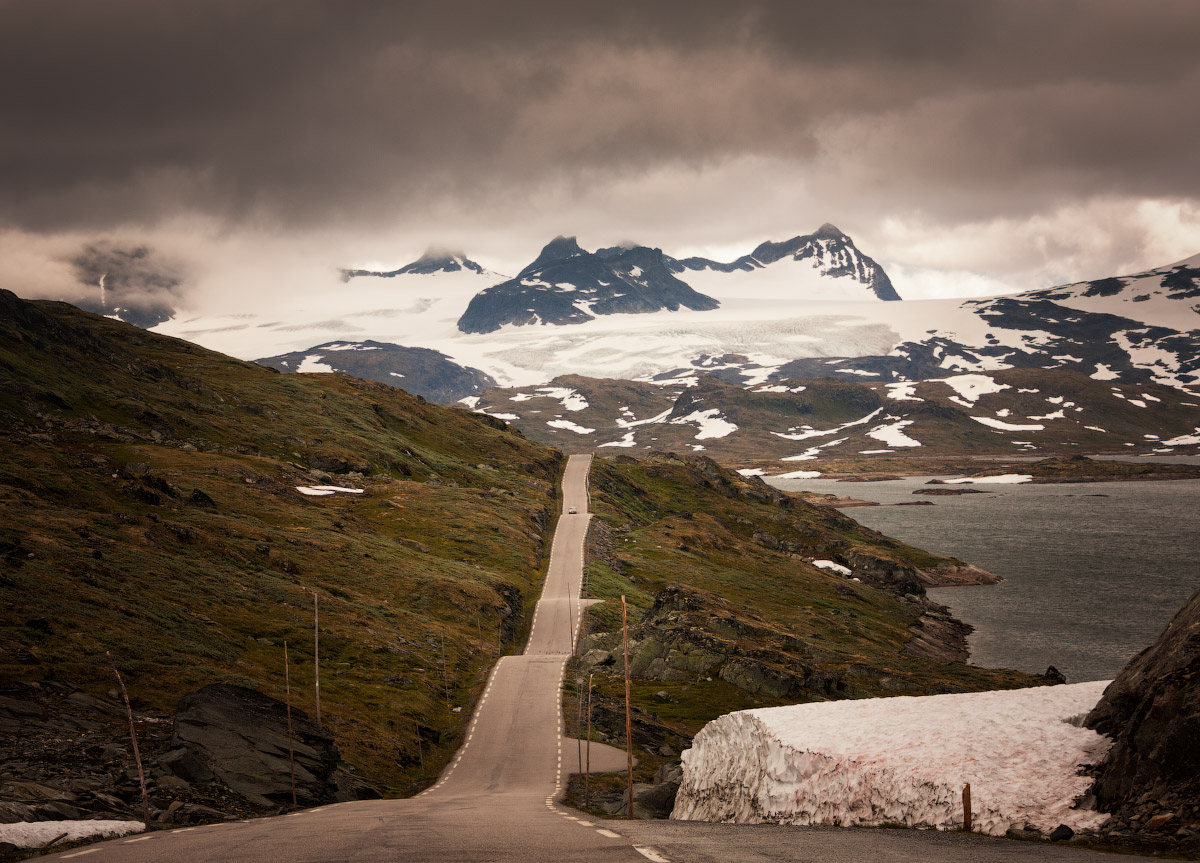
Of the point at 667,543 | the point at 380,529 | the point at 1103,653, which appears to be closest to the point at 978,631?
the point at 1103,653

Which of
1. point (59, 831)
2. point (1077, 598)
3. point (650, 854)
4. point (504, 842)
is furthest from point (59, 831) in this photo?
point (1077, 598)

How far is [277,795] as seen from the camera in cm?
4009

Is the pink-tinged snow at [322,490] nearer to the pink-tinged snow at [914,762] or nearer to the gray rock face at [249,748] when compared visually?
the gray rock face at [249,748]

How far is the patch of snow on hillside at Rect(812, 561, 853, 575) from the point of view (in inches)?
6841

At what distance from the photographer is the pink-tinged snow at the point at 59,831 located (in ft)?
82.3

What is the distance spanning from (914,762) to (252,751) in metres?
34.0

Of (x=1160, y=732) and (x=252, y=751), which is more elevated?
(x=1160, y=732)

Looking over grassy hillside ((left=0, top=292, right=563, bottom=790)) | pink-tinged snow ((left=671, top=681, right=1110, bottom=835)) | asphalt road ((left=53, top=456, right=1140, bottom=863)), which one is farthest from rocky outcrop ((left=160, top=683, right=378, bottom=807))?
pink-tinged snow ((left=671, top=681, right=1110, bottom=835))

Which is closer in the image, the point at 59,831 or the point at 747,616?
the point at 59,831

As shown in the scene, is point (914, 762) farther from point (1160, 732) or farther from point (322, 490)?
point (322, 490)

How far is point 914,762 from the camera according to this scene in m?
25.4

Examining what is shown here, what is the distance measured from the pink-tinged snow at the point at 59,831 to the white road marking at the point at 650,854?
19854 mm

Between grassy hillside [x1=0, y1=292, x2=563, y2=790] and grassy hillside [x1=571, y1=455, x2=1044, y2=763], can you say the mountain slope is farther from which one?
grassy hillside [x1=571, y1=455, x2=1044, y2=763]

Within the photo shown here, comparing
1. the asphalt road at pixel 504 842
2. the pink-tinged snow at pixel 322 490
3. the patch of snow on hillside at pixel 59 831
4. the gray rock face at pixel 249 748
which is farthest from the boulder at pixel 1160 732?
the pink-tinged snow at pixel 322 490
